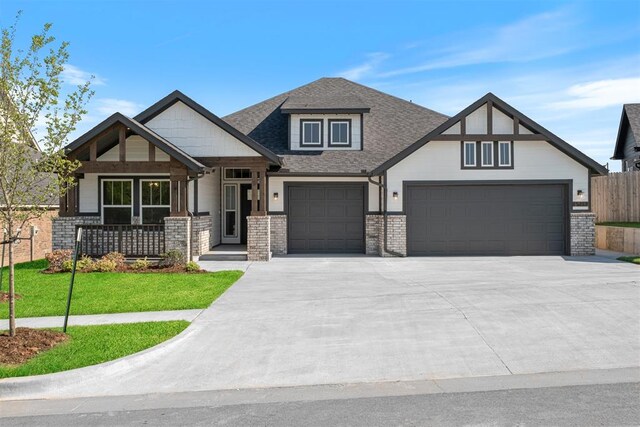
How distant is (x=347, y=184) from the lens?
18.9 meters

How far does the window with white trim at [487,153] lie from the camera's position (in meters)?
18.0

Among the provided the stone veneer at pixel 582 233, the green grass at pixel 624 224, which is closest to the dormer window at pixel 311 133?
the stone veneer at pixel 582 233

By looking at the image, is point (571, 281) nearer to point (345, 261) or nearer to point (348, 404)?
point (345, 261)

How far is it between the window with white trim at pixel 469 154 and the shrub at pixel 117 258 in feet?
40.0

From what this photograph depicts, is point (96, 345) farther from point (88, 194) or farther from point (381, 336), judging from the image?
point (88, 194)

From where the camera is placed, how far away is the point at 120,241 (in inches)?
626

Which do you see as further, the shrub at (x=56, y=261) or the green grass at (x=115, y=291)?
the shrub at (x=56, y=261)

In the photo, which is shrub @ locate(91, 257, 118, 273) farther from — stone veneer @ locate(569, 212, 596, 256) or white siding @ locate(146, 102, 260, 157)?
stone veneer @ locate(569, 212, 596, 256)

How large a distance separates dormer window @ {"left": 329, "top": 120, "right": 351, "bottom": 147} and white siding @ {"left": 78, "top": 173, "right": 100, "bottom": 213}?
915 centimetres

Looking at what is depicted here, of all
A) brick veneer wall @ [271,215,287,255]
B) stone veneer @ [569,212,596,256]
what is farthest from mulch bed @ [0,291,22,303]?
stone veneer @ [569,212,596,256]

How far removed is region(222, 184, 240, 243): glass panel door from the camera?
20.4 metres

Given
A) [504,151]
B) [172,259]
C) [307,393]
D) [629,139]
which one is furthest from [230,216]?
[629,139]

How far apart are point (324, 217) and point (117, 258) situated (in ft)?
25.2

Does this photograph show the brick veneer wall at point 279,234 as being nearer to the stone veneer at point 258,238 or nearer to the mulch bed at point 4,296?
the stone veneer at point 258,238
